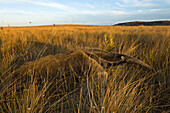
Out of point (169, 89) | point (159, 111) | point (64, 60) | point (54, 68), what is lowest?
point (159, 111)

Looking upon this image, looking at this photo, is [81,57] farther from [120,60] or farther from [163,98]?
[163,98]

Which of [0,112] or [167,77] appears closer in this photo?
[0,112]

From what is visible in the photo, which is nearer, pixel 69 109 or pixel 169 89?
pixel 69 109

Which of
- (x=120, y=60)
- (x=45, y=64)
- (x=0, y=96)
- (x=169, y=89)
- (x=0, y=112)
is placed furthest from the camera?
(x=45, y=64)

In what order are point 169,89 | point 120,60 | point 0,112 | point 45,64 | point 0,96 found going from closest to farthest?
point 0,112 < point 0,96 < point 120,60 < point 169,89 < point 45,64

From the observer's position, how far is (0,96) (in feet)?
4.25

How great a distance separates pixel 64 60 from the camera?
1673mm

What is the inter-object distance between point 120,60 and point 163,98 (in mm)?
698

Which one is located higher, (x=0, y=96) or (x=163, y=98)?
(x=0, y=96)

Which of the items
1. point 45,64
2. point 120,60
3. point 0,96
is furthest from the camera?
point 45,64

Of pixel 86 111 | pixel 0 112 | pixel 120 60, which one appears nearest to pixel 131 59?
pixel 120 60

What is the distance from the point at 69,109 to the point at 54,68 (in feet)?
2.19

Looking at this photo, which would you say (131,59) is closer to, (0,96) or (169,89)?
(169,89)

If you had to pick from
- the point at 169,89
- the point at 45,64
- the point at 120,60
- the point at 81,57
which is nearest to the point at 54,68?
the point at 45,64
